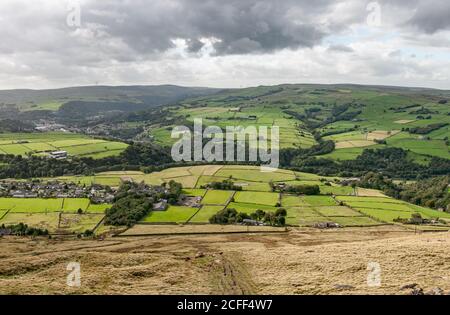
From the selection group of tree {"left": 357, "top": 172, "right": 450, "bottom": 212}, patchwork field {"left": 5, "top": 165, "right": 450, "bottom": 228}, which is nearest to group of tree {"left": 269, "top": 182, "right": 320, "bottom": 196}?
patchwork field {"left": 5, "top": 165, "right": 450, "bottom": 228}

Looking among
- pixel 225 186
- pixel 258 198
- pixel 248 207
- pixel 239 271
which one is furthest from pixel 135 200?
pixel 239 271

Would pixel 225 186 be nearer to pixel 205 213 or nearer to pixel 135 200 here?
pixel 205 213

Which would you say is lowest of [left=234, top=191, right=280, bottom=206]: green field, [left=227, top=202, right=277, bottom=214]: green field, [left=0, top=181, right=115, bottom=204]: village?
[left=227, top=202, right=277, bottom=214]: green field

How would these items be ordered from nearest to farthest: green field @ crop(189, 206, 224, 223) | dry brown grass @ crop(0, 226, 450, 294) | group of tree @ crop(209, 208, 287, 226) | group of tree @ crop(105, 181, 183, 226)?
dry brown grass @ crop(0, 226, 450, 294), group of tree @ crop(209, 208, 287, 226), group of tree @ crop(105, 181, 183, 226), green field @ crop(189, 206, 224, 223)

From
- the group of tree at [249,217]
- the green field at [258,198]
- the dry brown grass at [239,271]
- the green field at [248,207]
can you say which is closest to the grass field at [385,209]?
the green field at [258,198]

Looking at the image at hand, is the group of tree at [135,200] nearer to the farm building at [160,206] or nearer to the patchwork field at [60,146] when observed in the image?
the farm building at [160,206]

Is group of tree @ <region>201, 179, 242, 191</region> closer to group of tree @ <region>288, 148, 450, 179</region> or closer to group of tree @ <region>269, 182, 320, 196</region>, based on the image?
group of tree @ <region>269, 182, 320, 196</region>
